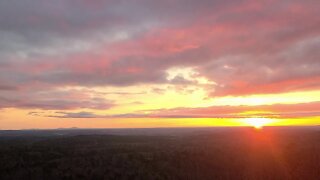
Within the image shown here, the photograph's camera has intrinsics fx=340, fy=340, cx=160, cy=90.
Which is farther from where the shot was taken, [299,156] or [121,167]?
[299,156]

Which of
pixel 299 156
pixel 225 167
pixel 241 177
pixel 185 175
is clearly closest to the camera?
pixel 241 177

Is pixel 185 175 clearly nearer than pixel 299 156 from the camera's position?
Yes

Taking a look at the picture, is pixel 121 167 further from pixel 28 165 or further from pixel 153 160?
pixel 28 165

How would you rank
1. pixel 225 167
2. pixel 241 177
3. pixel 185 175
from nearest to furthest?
1. pixel 241 177
2. pixel 185 175
3. pixel 225 167

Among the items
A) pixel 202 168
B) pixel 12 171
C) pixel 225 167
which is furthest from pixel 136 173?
pixel 12 171

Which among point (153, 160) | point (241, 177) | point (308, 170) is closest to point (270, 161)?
point (308, 170)

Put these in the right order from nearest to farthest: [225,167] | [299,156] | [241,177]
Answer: [241,177]
[225,167]
[299,156]

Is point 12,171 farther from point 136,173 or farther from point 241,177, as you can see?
point 241,177

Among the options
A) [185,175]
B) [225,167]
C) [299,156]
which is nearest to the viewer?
[185,175]
